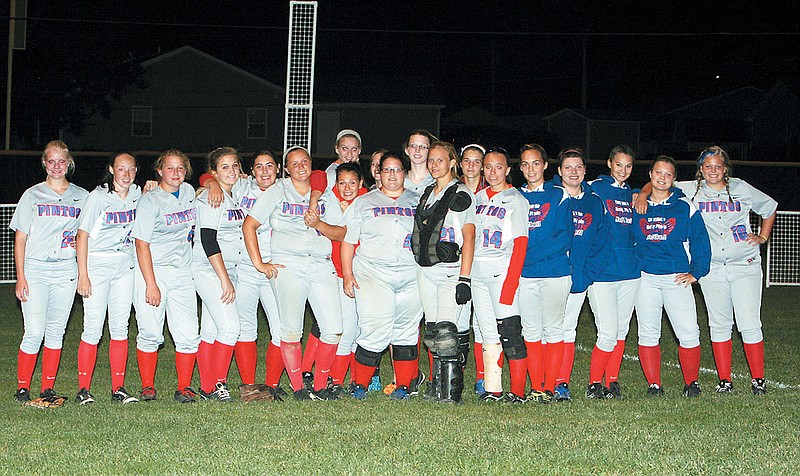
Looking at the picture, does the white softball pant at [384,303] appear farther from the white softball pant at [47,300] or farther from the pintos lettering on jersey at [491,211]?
the white softball pant at [47,300]

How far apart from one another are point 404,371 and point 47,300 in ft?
8.68

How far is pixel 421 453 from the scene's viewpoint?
17.4ft

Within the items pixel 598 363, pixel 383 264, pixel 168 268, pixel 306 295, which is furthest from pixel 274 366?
pixel 598 363

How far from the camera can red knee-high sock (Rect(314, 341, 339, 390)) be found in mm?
7082

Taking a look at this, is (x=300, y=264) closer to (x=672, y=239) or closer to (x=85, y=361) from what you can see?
(x=85, y=361)

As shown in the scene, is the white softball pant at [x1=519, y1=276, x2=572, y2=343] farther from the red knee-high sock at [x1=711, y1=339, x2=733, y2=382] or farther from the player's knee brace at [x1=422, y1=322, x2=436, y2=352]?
the red knee-high sock at [x1=711, y1=339, x2=733, y2=382]

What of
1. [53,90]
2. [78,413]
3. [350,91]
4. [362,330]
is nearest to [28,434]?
[78,413]

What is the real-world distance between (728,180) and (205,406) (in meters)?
4.38

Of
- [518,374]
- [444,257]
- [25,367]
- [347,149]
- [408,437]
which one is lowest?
[408,437]

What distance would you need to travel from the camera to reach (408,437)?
5676mm

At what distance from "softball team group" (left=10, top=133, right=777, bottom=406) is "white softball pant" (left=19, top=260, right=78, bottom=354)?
1cm

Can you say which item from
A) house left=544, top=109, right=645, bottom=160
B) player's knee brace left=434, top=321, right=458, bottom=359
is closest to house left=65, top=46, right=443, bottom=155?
house left=544, top=109, right=645, bottom=160

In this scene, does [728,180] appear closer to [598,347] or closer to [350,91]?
[598,347]

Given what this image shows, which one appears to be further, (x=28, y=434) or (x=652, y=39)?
(x=652, y=39)
